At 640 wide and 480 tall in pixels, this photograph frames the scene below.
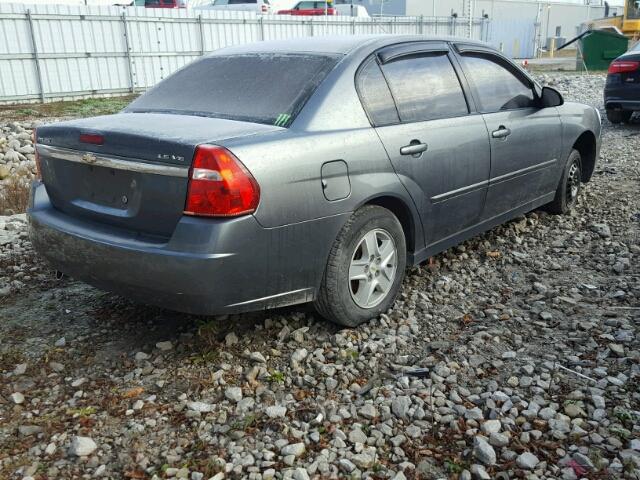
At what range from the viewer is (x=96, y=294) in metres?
4.27

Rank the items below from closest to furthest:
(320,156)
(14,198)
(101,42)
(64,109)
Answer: (320,156) → (14,198) → (64,109) → (101,42)

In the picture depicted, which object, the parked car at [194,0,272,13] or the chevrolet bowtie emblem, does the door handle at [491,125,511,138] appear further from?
the parked car at [194,0,272,13]

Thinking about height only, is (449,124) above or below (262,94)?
below

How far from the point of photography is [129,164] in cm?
311

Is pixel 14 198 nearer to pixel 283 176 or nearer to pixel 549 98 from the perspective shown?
pixel 283 176

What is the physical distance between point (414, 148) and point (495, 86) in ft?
4.39

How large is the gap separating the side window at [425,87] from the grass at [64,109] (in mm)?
10494

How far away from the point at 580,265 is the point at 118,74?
16105 millimetres

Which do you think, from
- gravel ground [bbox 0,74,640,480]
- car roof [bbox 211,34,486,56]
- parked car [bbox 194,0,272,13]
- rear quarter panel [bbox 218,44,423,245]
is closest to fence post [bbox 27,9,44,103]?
parked car [bbox 194,0,272,13]

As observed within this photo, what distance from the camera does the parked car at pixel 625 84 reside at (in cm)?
1061

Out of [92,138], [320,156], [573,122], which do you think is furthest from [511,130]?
[92,138]

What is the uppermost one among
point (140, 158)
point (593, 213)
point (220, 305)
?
point (140, 158)

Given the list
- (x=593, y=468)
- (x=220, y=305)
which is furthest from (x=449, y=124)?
(x=593, y=468)

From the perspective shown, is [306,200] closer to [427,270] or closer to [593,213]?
[427,270]
